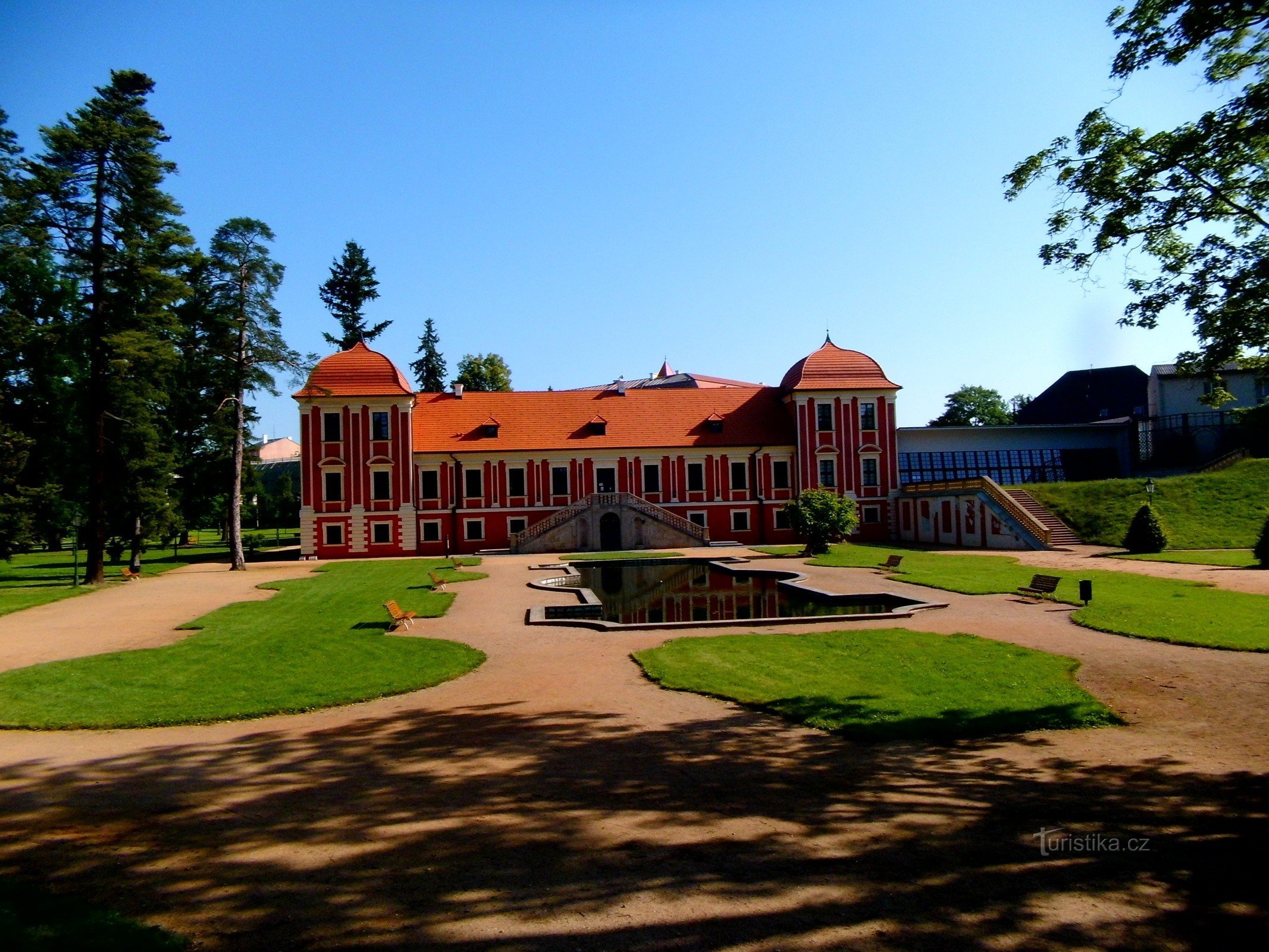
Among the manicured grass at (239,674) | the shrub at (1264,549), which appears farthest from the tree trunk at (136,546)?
the shrub at (1264,549)

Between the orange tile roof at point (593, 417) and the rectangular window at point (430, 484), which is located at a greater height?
the orange tile roof at point (593, 417)

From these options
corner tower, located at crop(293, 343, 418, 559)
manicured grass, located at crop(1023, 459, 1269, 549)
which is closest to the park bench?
manicured grass, located at crop(1023, 459, 1269, 549)

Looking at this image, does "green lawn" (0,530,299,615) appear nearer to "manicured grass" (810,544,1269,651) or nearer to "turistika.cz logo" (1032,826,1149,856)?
"turistika.cz logo" (1032,826,1149,856)

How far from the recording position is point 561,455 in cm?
4684

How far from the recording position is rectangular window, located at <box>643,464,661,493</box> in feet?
156

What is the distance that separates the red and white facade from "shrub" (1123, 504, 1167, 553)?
15.2 meters

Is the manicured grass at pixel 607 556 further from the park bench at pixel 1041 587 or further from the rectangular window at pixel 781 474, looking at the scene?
the park bench at pixel 1041 587

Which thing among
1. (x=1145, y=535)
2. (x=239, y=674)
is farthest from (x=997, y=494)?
(x=239, y=674)

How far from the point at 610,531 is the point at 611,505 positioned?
1.44m

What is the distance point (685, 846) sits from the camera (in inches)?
235

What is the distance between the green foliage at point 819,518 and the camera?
35.9 metres

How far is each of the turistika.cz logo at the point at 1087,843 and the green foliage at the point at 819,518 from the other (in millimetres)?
29989

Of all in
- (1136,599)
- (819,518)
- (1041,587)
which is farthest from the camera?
(819,518)

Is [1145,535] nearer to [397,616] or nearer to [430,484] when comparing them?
[397,616]
